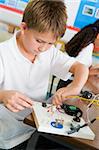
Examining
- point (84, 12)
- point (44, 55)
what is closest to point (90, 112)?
point (44, 55)

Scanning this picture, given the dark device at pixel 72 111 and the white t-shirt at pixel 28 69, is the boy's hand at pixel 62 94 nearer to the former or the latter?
the dark device at pixel 72 111

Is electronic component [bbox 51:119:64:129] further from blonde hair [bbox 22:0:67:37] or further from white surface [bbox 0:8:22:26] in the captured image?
white surface [bbox 0:8:22:26]

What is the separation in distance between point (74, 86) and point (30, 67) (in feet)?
0.68

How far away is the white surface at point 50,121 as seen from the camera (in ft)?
2.39

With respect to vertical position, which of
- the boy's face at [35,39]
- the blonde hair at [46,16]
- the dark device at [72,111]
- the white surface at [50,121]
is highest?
the blonde hair at [46,16]

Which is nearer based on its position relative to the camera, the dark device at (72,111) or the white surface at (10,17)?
the dark device at (72,111)

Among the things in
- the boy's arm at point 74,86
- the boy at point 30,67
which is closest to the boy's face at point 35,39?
the boy at point 30,67

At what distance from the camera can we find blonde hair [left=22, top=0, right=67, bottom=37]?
0.96 meters

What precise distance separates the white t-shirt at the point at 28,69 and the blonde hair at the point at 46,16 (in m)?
0.13

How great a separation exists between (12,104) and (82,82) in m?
0.34

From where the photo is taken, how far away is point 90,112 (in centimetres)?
96

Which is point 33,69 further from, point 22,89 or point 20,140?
point 20,140

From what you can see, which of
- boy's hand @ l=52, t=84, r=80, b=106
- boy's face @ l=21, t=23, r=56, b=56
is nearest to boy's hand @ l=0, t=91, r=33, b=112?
boy's hand @ l=52, t=84, r=80, b=106

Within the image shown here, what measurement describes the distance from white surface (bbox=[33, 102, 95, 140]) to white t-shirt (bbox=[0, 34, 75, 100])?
247mm
